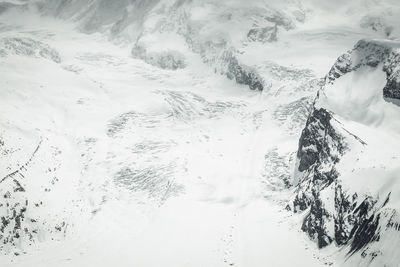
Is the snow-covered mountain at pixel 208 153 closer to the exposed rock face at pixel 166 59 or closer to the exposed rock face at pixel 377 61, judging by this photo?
the exposed rock face at pixel 377 61

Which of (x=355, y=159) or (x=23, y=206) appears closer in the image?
(x=355, y=159)

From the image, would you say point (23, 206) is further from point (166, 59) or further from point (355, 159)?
point (166, 59)

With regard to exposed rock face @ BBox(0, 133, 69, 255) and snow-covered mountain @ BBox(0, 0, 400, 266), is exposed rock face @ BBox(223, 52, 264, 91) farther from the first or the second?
exposed rock face @ BBox(0, 133, 69, 255)

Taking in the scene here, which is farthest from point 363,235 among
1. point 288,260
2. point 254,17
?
point 254,17

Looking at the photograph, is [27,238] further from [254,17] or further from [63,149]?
[254,17]

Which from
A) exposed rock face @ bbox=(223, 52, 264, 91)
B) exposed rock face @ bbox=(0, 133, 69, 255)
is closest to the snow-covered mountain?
exposed rock face @ bbox=(0, 133, 69, 255)

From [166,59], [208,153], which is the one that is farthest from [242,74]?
[208,153]
